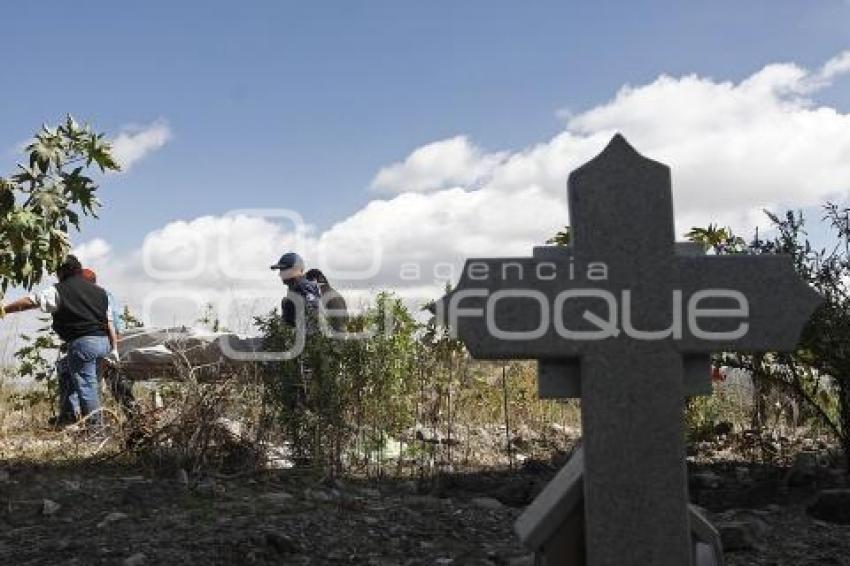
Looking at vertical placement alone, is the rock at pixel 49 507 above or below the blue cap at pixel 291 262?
below

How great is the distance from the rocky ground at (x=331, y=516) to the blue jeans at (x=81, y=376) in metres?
1.60

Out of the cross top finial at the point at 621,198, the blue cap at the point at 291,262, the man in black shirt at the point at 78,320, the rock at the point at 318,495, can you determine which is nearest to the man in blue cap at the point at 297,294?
the blue cap at the point at 291,262

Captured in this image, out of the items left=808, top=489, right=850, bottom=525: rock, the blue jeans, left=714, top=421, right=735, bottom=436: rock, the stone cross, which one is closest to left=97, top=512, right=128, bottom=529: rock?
the stone cross

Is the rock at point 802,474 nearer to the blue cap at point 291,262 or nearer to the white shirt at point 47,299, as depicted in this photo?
the blue cap at point 291,262

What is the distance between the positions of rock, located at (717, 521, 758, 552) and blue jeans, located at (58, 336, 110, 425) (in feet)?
18.7

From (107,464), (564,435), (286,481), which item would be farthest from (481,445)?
(107,464)

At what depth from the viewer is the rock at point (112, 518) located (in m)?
4.82

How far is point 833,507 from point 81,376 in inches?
246

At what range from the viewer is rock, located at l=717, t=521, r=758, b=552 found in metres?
4.57

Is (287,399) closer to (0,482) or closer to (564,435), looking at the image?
(0,482)

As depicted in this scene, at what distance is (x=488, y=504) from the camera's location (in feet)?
17.8


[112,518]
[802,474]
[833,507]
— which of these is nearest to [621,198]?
[833,507]

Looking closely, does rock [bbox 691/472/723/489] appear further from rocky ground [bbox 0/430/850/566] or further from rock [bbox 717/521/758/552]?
rock [bbox 717/521/758/552]

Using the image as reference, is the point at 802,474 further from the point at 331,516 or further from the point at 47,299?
the point at 47,299
